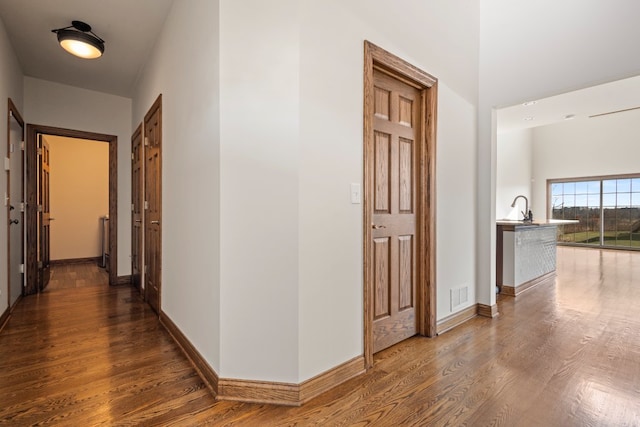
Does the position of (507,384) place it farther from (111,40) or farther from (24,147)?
(24,147)

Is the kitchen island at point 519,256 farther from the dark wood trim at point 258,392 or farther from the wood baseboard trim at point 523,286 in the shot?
the dark wood trim at point 258,392

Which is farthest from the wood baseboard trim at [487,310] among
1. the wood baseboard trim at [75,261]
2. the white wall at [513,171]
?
the wood baseboard trim at [75,261]

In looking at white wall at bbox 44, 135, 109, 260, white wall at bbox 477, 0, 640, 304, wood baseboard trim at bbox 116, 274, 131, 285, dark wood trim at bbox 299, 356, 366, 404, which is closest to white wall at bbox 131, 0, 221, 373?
dark wood trim at bbox 299, 356, 366, 404

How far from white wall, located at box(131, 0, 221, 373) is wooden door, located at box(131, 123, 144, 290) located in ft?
4.00

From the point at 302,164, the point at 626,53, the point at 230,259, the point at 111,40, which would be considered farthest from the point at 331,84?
the point at 111,40

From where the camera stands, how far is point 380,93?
2281mm

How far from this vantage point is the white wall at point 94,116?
3.90 m

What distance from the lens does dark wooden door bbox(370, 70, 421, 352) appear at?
7.39 ft

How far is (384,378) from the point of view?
1.92 metres

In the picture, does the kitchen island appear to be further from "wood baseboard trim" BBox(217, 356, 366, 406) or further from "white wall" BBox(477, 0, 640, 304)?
"wood baseboard trim" BBox(217, 356, 366, 406)

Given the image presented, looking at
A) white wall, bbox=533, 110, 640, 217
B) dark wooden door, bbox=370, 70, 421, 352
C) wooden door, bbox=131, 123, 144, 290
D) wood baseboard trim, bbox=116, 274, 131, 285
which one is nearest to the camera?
dark wooden door, bbox=370, 70, 421, 352

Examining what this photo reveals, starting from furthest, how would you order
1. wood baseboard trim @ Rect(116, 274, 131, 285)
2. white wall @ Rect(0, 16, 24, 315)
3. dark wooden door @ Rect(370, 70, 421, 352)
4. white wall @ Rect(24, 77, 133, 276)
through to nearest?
1. wood baseboard trim @ Rect(116, 274, 131, 285)
2. white wall @ Rect(24, 77, 133, 276)
3. white wall @ Rect(0, 16, 24, 315)
4. dark wooden door @ Rect(370, 70, 421, 352)

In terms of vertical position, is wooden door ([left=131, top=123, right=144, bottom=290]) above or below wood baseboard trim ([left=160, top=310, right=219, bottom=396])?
above

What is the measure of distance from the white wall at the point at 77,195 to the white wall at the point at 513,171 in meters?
8.99
